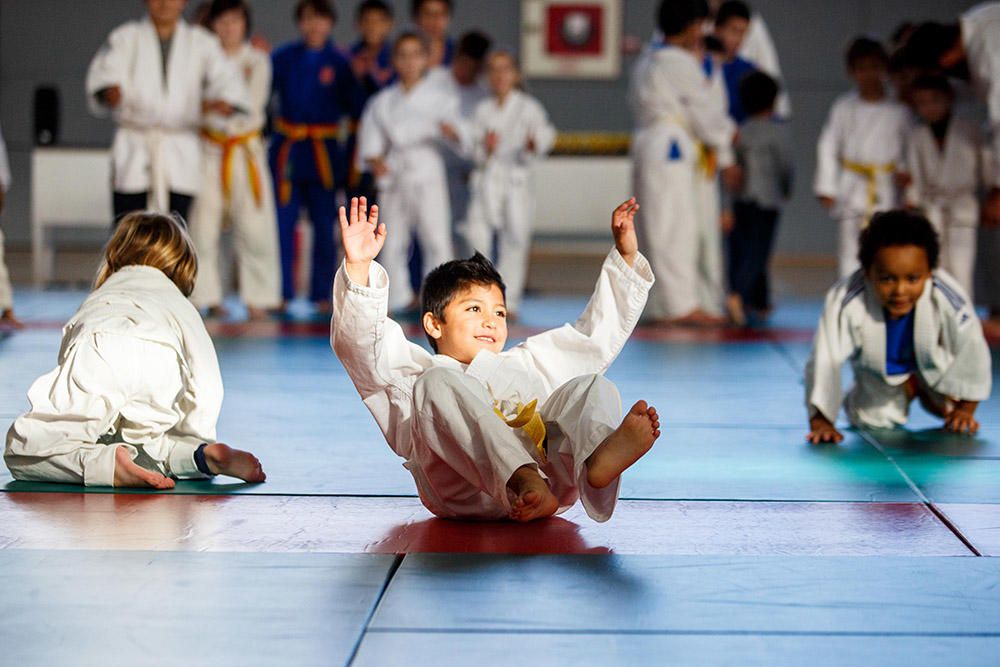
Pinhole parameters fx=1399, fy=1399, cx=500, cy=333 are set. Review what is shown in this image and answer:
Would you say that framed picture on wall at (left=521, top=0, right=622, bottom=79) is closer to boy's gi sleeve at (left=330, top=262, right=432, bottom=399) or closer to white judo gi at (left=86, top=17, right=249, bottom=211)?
white judo gi at (left=86, top=17, right=249, bottom=211)

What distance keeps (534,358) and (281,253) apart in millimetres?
5338

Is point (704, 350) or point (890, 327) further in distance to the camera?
point (704, 350)

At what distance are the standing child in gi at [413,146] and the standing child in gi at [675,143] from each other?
1.06 m

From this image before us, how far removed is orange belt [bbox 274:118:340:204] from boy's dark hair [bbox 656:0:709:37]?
2015 mm

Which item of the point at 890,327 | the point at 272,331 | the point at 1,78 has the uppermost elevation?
the point at 1,78

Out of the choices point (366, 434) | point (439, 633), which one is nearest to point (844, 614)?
point (439, 633)

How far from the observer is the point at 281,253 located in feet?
26.7

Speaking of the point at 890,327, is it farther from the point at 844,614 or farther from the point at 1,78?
the point at 1,78

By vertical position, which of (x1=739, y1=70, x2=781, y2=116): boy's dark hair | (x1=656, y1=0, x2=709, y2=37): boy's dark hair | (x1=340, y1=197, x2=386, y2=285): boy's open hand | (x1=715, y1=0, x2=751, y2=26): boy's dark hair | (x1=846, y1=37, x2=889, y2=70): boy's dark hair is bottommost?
(x1=340, y1=197, x2=386, y2=285): boy's open hand

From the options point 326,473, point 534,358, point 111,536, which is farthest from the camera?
point 326,473

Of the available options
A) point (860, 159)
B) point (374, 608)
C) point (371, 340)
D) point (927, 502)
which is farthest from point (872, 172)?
point (374, 608)

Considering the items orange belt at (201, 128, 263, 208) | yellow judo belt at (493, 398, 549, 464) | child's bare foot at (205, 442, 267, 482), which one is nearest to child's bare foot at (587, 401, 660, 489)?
yellow judo belt at (493, 398, 549, 464)

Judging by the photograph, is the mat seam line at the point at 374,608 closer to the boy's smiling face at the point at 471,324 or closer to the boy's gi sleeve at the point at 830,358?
the boy's smiling face at the point at 471,324

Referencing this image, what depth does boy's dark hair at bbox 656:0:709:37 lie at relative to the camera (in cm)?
718
